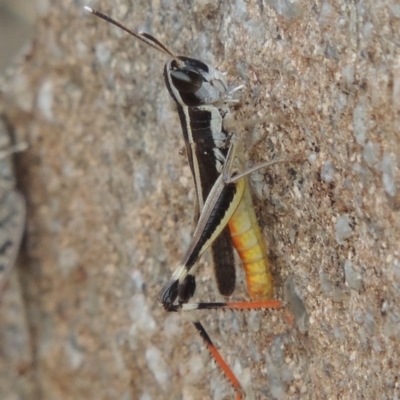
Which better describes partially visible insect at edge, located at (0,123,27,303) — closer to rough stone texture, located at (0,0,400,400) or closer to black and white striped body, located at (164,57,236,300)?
rough stone texture, located at (0,0,400,400)

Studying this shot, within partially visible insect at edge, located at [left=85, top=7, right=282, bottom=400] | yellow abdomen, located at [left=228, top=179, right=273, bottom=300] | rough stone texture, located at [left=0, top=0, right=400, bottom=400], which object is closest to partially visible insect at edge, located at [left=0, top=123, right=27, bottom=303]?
rough stone texture, located at [left=0, top=0, right=400, bottom=400]

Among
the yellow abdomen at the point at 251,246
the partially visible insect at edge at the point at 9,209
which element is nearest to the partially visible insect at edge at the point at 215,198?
the yellow abdomen at the point at 251,246

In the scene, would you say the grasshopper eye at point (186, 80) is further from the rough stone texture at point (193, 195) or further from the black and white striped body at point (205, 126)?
the rough stone texture at point (193, 195)

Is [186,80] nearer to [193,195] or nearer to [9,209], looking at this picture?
[193,195]

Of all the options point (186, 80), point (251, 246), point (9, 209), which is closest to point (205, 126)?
point (186, 80)

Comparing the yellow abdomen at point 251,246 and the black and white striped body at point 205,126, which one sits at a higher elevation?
the black and white striped body at point 205,126

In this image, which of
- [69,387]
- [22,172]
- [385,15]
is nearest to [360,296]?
[385,15]

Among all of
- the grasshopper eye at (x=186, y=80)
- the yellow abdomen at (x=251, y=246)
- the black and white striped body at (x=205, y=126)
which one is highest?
the grasshopper eye at (x=186, y=80)

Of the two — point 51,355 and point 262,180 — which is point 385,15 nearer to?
point 262,180
